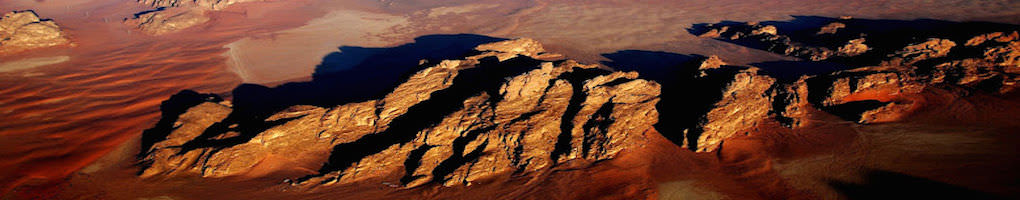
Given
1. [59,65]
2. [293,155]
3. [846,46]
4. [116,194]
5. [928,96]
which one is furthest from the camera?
[59,65]

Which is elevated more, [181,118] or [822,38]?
[822,38]

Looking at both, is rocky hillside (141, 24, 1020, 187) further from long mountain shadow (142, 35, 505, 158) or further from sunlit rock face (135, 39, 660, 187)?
long mountain shadow (142, 35, 505, 158)

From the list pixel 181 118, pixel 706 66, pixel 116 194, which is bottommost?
pixel 116 194

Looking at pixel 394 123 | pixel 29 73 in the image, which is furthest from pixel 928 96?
pixel 29 73

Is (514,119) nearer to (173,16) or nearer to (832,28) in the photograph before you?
(832,28)

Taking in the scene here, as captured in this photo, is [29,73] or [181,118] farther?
[29,73]

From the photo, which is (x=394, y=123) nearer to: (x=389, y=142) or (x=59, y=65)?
(x=389, y=142)

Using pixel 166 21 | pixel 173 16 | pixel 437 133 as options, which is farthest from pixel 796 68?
pixel 173 16
